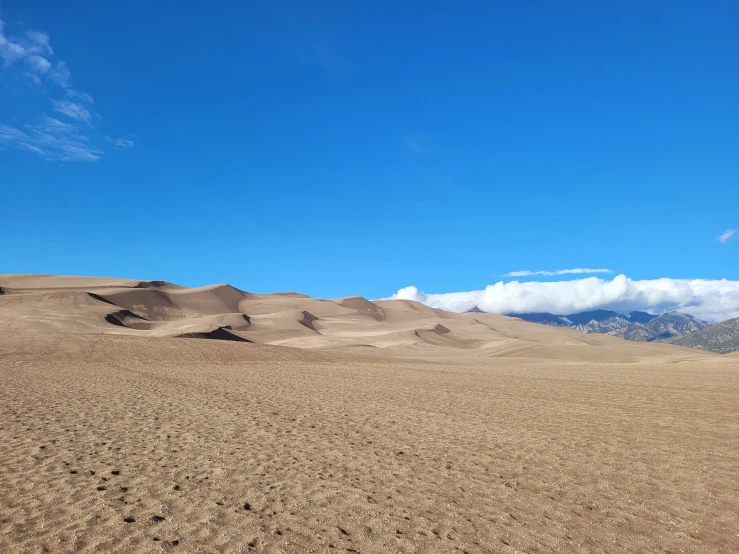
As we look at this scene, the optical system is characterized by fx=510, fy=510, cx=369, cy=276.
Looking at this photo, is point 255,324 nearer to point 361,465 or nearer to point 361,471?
point 361,465

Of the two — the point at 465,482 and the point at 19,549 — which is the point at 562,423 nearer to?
the point at 465,482

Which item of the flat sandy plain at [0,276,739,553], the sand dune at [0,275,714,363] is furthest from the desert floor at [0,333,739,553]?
the sand dune at [0,275,714,363]

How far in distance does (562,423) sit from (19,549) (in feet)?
39.9

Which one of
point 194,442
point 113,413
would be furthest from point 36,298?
point 194,442

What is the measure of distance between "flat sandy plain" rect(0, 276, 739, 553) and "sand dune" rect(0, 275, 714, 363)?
28238mm

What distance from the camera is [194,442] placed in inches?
422

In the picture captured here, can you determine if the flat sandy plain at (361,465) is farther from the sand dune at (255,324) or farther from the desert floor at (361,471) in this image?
the sand dune at (255,324)

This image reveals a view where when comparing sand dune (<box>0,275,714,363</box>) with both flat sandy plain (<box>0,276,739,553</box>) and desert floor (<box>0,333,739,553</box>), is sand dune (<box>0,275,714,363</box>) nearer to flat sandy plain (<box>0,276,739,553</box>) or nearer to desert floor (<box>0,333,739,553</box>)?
flat sandy plain (<box>0,276,739,553</box>)

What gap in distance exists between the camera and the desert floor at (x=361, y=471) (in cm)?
611

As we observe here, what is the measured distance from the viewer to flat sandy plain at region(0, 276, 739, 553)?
6148 millimetres

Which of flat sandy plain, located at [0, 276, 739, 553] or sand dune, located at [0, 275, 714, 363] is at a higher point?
sand dune, located at [0, 275, 714, 363]

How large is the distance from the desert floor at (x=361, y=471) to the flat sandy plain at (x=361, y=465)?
0.13 feet

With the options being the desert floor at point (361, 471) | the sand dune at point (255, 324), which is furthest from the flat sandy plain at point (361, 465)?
the sand dune at point (255, 324)

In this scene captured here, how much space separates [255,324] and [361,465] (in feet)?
265
